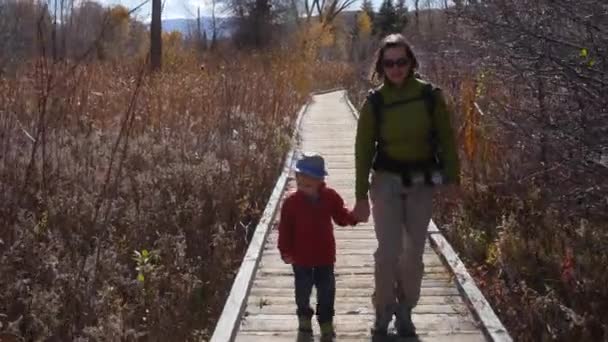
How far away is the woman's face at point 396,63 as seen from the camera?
4.32 m

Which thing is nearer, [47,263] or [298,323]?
[298,323]

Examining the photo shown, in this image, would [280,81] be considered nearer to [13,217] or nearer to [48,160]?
[48,160]

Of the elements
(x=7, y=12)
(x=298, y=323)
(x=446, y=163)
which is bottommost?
(x=298, y=323)

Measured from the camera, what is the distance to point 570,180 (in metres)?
5.98

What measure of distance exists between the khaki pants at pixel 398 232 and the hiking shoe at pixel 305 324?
42 cm

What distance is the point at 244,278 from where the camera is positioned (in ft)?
19.2

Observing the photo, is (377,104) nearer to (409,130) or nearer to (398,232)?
(409,130)

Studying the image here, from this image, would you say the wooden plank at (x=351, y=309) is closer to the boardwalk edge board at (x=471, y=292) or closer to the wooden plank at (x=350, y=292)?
the boardwalk edge board at (x=471, y=292)

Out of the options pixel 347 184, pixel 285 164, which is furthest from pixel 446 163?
pixel 285 164

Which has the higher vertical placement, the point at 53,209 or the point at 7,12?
the point at 7,12

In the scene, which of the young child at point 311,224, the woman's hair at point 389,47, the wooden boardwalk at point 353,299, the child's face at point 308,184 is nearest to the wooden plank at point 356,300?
the wooden boardwalk at point 353,299

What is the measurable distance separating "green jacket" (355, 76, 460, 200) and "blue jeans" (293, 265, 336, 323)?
1.85ft

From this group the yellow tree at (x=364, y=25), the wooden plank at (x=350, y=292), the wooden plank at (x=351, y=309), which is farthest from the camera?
the yellow tree at (x=364, y=25)

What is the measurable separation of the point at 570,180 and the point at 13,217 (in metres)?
4.03
